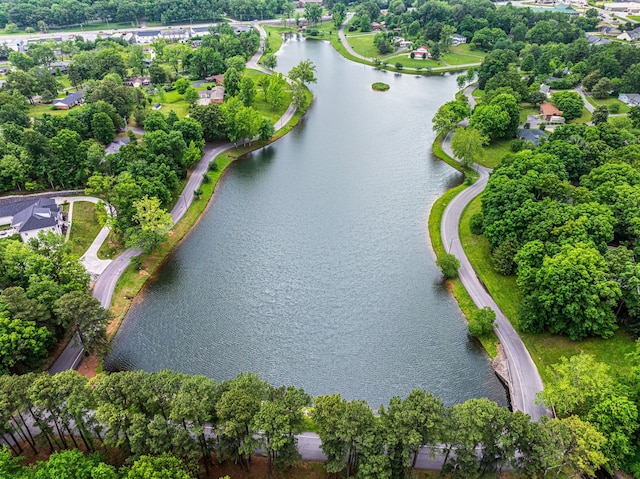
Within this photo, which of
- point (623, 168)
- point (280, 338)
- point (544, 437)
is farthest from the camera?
point (623, 168)

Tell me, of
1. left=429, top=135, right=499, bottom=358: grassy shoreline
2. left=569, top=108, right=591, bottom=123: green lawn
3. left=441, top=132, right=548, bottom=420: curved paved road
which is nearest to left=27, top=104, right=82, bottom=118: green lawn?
left=429, top=135, right=499, bottom=358: grassy shoreline

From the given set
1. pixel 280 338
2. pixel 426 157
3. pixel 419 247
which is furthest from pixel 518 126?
pixel 280 338

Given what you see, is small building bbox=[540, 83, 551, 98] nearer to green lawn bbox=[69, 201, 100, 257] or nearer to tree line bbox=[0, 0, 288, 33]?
green lawn bbox=[69, 201, 100, 257]

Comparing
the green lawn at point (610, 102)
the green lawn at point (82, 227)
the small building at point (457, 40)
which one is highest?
the small building at point (457, 40)

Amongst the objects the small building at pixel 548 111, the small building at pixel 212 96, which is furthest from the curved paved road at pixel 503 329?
the small building at pixel 212 96

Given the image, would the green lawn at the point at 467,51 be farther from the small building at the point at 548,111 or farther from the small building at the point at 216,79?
the small building at the point at 216,79

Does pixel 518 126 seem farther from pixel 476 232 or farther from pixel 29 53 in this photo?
pixel 29 53
